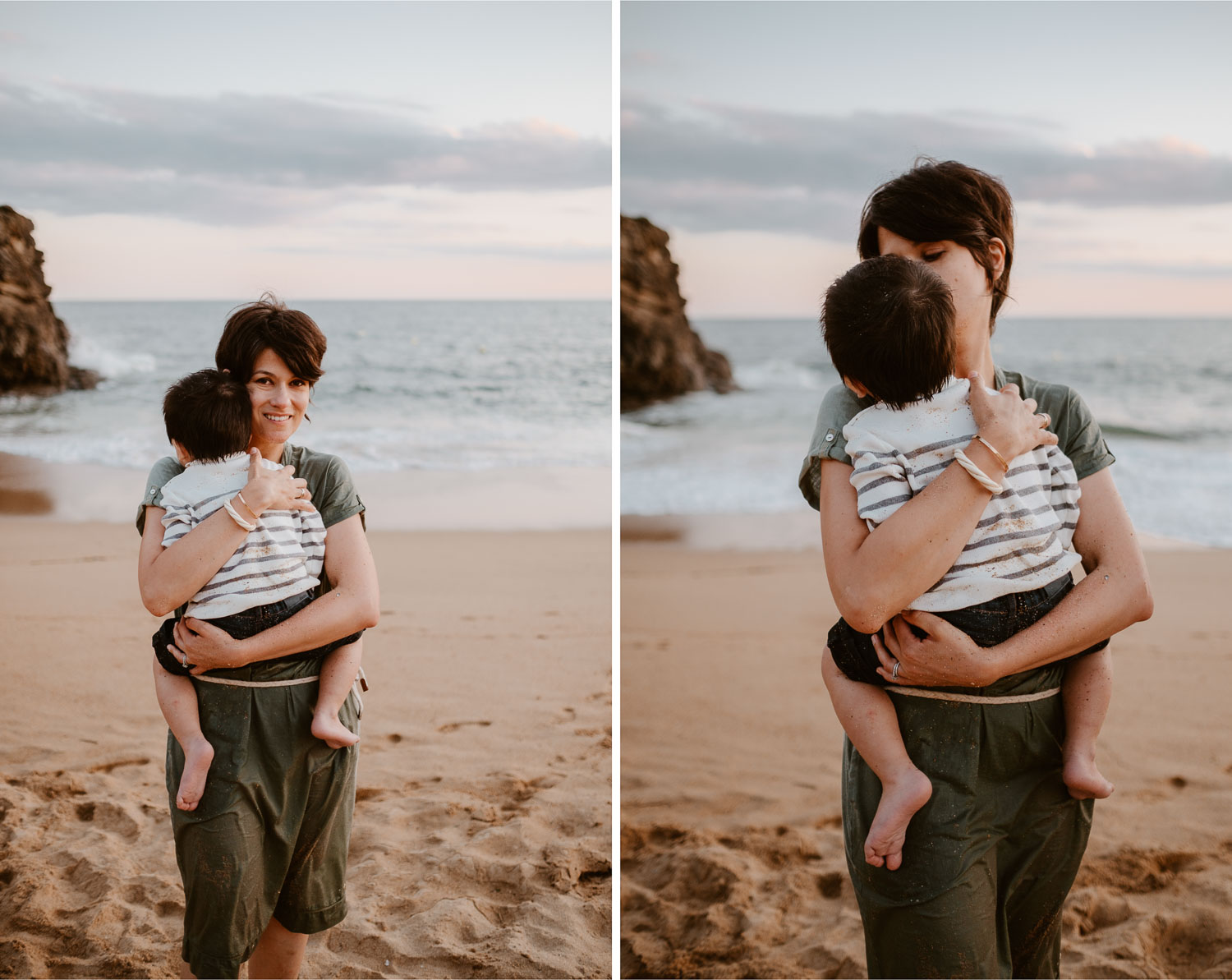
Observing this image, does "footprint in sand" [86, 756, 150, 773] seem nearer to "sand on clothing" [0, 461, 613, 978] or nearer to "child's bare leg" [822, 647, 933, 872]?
"sand on clothing" [0, 461, 613, 978]

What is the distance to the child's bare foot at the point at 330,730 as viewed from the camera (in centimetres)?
175

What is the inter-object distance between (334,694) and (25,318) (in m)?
4.02

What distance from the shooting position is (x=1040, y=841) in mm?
1503

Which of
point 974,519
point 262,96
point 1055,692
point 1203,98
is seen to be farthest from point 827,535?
point 1203,98

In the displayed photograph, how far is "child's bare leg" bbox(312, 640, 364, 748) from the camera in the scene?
5.75ft

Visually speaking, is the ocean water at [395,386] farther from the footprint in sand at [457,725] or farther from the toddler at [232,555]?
the toddler at [232,555]

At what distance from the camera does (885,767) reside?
1.47 metres

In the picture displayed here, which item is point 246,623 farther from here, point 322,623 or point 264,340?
point 264,340

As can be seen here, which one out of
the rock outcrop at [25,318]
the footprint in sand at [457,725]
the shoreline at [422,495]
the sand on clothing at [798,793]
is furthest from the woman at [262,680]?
the shoreline at [422,495]

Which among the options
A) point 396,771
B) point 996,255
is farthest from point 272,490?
point 396,771

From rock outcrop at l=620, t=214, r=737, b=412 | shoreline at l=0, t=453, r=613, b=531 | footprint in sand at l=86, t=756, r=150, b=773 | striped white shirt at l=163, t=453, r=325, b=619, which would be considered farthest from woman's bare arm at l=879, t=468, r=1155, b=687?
rock outcrop at l=620, t=214, r=737, b=412

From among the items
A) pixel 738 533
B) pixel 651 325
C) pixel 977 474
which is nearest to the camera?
pixel 977 474

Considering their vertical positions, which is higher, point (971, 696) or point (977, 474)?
point (977, 474)

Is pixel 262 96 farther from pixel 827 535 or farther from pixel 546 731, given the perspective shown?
pixel 827 535
